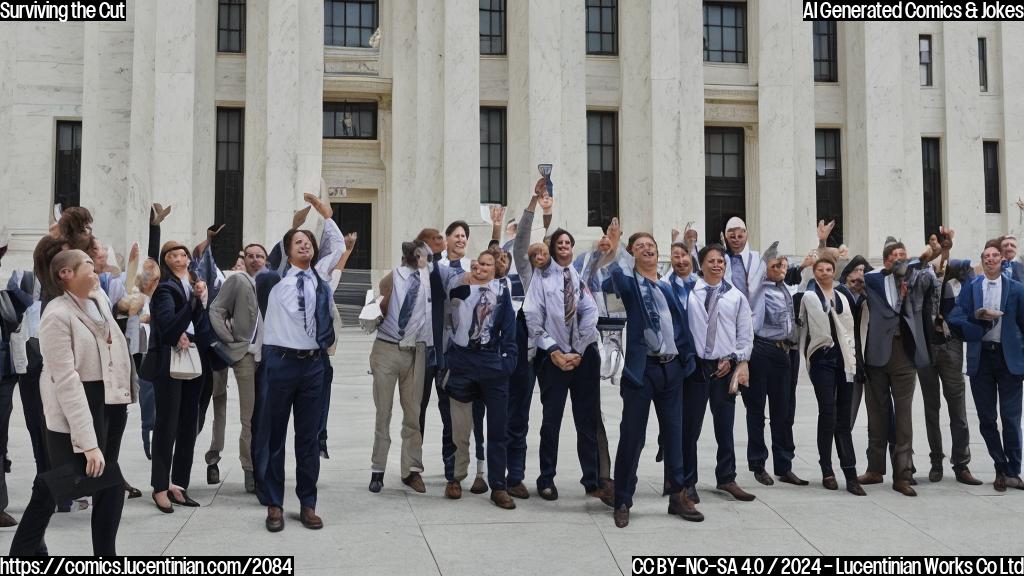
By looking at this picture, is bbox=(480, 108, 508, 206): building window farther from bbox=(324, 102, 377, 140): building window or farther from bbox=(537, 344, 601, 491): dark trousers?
bbox=(537, 344, 601, 491): dark trousers

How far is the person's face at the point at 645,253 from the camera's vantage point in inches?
296

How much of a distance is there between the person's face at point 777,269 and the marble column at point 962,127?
2344 cm

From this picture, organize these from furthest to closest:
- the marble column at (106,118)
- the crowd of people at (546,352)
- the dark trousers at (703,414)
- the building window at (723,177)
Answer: the building window at (723,177) < the marble column at (106,118) < the dark trousers at (703,414) < the crowd of people at (546,352)

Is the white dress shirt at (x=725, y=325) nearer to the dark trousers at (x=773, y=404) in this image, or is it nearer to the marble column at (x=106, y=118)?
the dark trousers at (x=773, y=404)

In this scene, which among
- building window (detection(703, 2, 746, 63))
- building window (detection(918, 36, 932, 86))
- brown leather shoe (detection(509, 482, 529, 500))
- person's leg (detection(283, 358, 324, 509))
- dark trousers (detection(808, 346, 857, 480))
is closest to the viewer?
person's leg (detection(283, 358, 324, 509))

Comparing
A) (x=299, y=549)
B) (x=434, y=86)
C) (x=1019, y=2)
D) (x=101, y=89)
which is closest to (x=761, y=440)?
(x=299, y=549)

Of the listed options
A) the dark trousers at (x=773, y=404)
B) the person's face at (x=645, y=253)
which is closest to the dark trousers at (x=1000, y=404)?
the dark trousers at (x=773, y=404)

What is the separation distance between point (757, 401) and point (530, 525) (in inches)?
104

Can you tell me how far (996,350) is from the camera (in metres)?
8.89

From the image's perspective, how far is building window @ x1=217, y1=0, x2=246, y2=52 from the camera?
84.1ft

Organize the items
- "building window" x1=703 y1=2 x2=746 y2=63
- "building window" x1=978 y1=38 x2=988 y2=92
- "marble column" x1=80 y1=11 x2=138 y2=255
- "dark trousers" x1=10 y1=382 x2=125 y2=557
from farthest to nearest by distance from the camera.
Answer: "building window" x1=978 y1=38 x2=988 y2=92
"building window" x1=703 y1=2 x2=746 y2=63
"marble column" x1=80 y1=11 x2=138 y2=255
"dark trousers" x1=10 y1=382 x2=125 y2=557

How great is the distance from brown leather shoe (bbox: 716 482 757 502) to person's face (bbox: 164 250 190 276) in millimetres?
4655

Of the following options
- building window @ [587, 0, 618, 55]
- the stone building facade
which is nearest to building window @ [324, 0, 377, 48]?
the stone building facade

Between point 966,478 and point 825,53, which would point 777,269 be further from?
point 825,53
